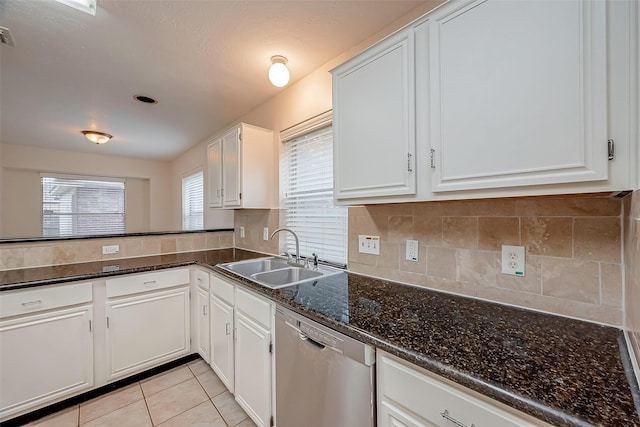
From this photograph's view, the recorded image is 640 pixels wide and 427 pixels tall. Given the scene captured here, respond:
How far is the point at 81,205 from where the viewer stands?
15.8 feet

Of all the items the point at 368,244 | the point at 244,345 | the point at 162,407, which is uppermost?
the point at 368,244

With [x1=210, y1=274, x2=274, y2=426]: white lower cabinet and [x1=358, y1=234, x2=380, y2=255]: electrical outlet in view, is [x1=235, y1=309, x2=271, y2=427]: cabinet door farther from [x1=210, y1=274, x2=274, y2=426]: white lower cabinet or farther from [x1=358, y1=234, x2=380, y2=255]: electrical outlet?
[x1=358, y1=234, x2=380, y2=255]: electrical outlet

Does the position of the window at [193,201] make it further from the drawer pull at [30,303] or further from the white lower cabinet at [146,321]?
the drawer pull at [30,303]

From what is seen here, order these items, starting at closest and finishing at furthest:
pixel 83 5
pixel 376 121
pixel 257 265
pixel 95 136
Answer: pixel 376 121, pixel 83 5, pixel 257 265, pixel 95 136

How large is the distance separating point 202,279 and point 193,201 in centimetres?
282

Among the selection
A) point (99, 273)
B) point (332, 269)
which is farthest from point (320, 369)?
Answer: point (99, 273)

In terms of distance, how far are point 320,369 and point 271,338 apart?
404 mm

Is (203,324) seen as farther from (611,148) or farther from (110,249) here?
(611,148)

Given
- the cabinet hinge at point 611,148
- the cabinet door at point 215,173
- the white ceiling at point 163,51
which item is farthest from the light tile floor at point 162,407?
the white ceiling at point 163,51

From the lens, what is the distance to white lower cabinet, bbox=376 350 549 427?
2.16 feet

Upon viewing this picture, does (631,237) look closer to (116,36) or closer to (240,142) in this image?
(240,142)

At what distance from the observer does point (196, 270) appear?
90.4 inches

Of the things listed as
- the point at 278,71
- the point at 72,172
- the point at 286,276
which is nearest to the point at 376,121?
the point at 278,71

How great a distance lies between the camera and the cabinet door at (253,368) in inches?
57.0
